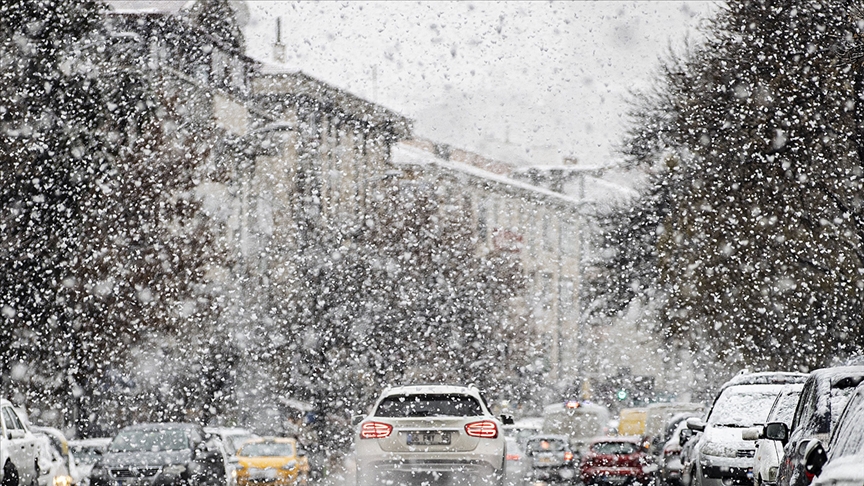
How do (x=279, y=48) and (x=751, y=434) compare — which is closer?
(x=751, y=434)

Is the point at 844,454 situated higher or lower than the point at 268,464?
higher

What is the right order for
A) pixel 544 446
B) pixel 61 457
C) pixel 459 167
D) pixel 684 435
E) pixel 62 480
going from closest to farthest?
pixel 62 480, pixel 61 457, pixel 684 435, pixel 544 446, pixel 459 167

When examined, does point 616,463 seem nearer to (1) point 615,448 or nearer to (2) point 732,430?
(1) point 615,448

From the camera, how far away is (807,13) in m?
23.9

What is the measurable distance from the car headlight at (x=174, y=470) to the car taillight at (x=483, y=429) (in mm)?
6354

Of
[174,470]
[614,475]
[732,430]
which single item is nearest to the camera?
[732,430]

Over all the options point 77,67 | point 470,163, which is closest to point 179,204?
point 77,67

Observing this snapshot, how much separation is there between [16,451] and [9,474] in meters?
0.43

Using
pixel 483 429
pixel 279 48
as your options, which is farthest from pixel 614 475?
pixel 279 48

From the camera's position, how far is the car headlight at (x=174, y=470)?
68.7 feet

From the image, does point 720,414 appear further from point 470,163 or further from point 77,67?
point 470,163

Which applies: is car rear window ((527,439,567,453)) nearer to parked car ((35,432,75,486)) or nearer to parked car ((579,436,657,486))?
parked car ((579,436,657,486))

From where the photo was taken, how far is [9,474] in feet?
53.4

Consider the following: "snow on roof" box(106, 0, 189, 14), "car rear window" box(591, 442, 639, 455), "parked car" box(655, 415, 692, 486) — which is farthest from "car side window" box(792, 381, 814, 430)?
"snow on roof" box(106, 0, 189, 14)
